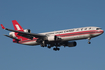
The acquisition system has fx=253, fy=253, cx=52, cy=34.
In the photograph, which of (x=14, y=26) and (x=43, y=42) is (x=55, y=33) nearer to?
(x=43, y=42)

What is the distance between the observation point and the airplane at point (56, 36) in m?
85.4

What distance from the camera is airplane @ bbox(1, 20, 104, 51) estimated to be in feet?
280

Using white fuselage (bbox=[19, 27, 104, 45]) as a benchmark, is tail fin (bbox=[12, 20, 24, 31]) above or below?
above

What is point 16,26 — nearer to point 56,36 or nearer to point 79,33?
point 56,36

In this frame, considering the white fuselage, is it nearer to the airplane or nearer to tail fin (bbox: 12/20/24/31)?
the airplane

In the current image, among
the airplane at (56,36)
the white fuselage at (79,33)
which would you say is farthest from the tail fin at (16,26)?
the white fuselage at (79,33)

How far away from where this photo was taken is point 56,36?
87688mm

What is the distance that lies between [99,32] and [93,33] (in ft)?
6.70

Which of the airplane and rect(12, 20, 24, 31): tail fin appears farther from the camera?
rect(12, 20, 24, 31): tail fin

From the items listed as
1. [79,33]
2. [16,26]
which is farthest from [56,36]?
[16,26]

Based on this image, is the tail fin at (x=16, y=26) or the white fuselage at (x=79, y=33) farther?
the tail fin at (x=16, y=26)

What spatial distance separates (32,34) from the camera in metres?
88.0

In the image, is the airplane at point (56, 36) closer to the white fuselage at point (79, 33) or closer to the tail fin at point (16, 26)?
the white fuselage at point (79, 33)

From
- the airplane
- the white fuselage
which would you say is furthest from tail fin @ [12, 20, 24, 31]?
the white fuselage
